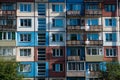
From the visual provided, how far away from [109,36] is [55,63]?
8.89 meters

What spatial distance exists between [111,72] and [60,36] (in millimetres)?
9735

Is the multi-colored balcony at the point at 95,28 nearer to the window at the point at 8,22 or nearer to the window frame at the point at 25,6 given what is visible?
the window frame at the point at 25,6

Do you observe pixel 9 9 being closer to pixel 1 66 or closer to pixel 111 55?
pixel 1 66

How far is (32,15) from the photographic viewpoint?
64625 millimetres

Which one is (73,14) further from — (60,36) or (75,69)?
(75,69)

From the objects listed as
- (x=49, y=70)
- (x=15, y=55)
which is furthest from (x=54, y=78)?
(x=15, y=55)

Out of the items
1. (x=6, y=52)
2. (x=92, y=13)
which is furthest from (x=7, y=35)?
(x=92, y=13)

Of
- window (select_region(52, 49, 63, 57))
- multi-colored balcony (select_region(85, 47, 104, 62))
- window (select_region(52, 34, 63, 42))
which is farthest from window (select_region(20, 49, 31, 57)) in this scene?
multi-colored balcony (select_region(85, 47, 104, 62))

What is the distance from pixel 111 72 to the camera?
5981 centimetres

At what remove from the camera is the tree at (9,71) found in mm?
56688

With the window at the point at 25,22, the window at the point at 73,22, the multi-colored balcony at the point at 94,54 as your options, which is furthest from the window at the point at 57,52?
the window at the point at 25,22

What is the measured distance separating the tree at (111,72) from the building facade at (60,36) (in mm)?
2588

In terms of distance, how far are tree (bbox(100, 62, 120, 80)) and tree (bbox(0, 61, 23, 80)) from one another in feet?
37.9

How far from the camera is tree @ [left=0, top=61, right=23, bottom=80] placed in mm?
56688
